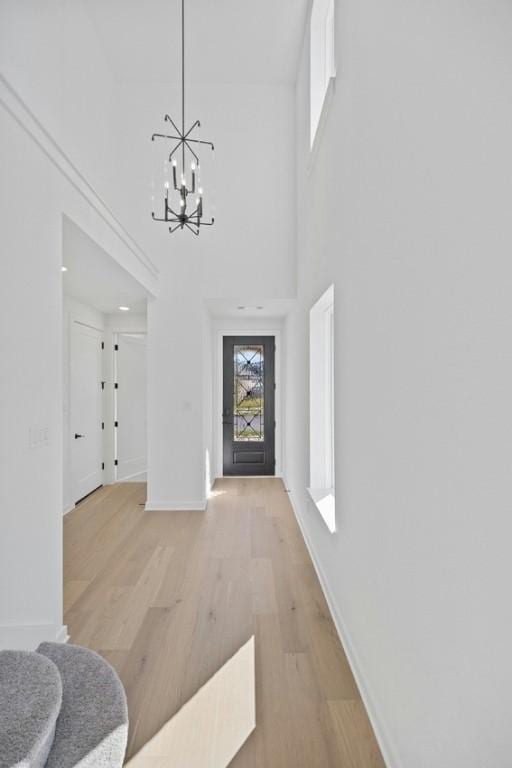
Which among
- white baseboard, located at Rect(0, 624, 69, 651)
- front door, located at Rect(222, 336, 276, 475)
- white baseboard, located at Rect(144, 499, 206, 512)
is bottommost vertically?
white baseboard, located at Rect(144, 499, 206, 512)

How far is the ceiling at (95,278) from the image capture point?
2.84 m

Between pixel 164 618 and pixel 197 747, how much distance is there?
3.18ft

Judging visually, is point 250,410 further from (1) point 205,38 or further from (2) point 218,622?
(1) point 205,38

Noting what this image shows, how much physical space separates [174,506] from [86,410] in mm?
1657

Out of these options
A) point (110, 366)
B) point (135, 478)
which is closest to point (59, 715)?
point (135, 478)

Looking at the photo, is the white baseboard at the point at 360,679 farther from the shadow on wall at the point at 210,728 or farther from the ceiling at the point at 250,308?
the ceiling at the point at 250,308

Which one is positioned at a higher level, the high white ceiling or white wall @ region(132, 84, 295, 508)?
the high white ceiling

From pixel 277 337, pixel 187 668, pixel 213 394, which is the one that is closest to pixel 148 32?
pixel 277 337

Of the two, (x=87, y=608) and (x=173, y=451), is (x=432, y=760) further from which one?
(x=173, y=451)

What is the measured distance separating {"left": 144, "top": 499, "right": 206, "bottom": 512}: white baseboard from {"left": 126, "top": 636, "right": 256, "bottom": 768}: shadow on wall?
2742 mm

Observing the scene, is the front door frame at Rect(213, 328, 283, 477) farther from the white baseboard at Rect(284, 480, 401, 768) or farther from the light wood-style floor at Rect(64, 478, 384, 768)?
the white baseboard at Rect(284, 480, 401, 768)

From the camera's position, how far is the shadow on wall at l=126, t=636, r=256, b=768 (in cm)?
158

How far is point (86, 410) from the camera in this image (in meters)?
5.30

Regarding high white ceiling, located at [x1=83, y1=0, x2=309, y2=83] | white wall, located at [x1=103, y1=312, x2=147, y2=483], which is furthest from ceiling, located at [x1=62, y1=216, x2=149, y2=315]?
high white ceiling, located at [x1=83, y1=0, x2=309, y2=83]
